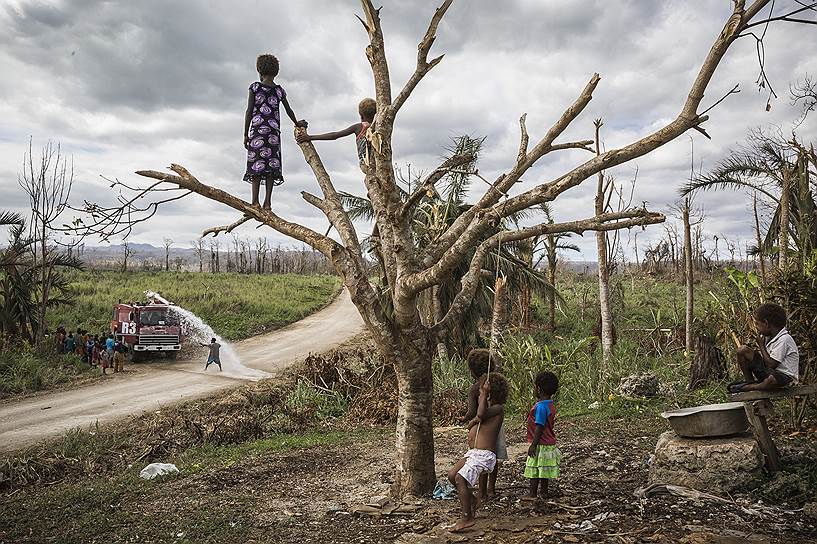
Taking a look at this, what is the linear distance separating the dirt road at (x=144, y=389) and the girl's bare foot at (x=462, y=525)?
919 cm

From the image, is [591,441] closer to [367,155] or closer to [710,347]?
[710,347]

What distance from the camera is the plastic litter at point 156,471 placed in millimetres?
7779

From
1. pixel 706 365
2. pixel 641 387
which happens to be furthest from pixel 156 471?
pixel 706 365

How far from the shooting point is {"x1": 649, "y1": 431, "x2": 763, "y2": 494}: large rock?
498 cm

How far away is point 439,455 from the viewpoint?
306 inches

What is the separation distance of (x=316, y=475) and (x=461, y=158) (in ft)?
14.6

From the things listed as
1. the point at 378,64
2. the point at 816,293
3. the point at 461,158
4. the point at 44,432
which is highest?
the point at 378,64

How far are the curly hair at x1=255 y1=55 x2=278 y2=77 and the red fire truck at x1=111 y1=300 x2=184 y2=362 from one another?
16553 millimetres

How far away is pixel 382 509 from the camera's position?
530 cm

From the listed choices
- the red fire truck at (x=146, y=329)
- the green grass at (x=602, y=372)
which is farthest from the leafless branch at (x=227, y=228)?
the red fire truck at (x=146, y=329)

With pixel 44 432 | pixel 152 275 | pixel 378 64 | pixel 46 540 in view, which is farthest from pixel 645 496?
pixel 152 275

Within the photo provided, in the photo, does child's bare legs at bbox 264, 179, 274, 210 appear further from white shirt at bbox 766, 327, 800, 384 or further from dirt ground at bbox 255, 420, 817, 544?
white shirt at bbox 766, 327, 800, 384

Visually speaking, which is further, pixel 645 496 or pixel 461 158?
pixel 461 158

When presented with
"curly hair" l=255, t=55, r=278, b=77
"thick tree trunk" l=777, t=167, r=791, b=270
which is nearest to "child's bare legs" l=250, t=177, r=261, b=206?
"curly hair" l=255, t=55, r=278, b=77
